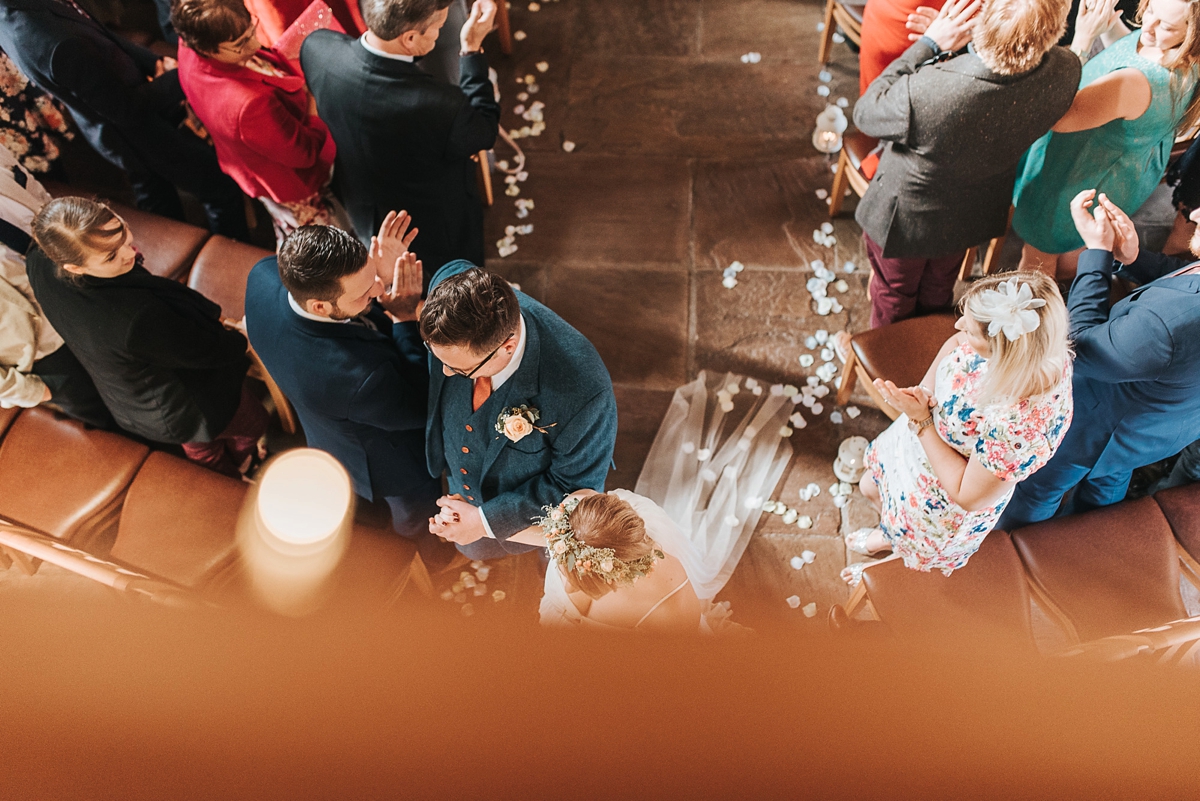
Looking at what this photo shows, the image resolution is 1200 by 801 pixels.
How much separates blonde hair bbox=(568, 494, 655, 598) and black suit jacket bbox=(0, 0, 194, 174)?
8.08ft

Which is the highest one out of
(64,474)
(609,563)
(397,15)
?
(397,15)

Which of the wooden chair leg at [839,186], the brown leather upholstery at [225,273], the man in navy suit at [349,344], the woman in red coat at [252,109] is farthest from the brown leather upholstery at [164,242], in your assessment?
the wooden chair leg at [839,186]

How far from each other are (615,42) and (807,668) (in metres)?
4.84

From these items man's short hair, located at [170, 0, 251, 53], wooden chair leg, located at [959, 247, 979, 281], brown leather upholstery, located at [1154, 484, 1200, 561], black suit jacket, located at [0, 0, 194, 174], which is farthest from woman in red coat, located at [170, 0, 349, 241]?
brown leather upholstery, located at [1154, 484, 1200, 561]

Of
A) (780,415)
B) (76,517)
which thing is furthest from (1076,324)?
(76,517)

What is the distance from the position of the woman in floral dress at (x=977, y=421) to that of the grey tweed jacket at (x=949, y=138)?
0.64 metres

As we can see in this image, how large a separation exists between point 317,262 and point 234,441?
1502 mm

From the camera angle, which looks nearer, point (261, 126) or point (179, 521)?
point (179, 521)

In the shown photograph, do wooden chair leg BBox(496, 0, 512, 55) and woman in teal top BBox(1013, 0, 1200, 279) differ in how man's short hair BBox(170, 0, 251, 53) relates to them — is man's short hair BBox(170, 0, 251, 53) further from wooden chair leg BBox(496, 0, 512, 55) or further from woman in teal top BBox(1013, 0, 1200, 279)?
woman in teal top BBox(1013, 0, 1200, 279)

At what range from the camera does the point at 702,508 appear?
10.3 feet

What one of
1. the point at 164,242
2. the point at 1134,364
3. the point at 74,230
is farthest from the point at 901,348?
the point at 164,242

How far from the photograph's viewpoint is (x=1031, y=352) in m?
1.87

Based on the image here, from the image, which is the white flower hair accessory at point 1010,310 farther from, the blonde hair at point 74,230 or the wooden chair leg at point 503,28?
the wooden chair leg at point 503,28

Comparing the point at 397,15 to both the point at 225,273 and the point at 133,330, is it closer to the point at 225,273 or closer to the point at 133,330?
the point at 133,330
